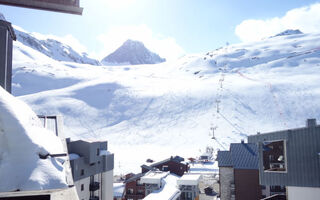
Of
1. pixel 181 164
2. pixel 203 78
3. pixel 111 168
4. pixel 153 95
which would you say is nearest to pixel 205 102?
pixel 153 95

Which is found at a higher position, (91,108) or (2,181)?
(91,108)

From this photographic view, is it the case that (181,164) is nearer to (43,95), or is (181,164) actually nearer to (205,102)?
(205,102)

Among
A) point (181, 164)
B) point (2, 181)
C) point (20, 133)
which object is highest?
point (20, 133)

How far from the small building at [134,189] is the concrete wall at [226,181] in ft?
41.7

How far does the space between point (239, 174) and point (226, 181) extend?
171cm

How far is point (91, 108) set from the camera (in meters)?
87.2

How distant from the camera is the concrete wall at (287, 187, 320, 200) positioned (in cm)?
1182

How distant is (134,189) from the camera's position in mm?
37375

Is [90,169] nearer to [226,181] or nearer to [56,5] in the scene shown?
[226,181]

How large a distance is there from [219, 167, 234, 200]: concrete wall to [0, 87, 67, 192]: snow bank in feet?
90.1

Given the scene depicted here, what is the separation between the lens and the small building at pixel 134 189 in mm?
37219

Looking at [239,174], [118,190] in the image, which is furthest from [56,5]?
[118,190]

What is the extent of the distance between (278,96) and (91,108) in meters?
58.5

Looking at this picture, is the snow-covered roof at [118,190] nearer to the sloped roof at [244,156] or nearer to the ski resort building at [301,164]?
the sloped roof at [244,156]
